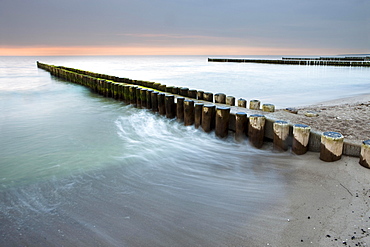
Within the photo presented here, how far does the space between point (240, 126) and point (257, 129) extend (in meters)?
0.44

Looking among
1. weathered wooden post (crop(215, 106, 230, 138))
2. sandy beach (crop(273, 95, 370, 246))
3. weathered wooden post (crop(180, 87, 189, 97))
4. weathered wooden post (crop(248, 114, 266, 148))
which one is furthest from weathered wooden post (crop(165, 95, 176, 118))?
sandy beach (crop(273, 95, 370, 246))

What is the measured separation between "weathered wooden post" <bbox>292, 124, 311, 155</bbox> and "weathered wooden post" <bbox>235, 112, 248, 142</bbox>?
1.14m

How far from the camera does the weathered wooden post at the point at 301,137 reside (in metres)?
4.53

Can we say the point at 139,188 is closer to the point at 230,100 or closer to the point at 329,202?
the point at 329,202

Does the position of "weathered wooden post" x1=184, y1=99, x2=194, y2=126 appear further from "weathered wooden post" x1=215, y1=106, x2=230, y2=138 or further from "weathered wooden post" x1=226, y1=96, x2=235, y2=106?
"weathered wooden post" x1=226, y1=96, x2=235, y2=106

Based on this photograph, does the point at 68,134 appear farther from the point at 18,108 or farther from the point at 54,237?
the point at 18,108

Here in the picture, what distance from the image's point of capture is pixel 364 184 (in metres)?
3.60

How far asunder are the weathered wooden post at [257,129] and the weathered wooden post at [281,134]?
31 cm

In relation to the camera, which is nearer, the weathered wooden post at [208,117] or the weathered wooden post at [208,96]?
the weathered wooden post at [208,117]

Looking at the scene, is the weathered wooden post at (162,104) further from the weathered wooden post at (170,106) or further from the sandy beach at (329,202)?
the sandy beach at (329,202)

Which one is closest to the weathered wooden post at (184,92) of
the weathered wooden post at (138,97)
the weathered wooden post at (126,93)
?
the weathered wooden post at (138,97)

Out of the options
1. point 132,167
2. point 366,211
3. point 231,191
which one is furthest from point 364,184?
point 132,167

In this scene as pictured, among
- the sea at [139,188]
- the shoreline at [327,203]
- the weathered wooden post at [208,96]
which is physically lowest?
the sea at [139,188]

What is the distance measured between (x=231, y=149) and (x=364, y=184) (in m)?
2.47
